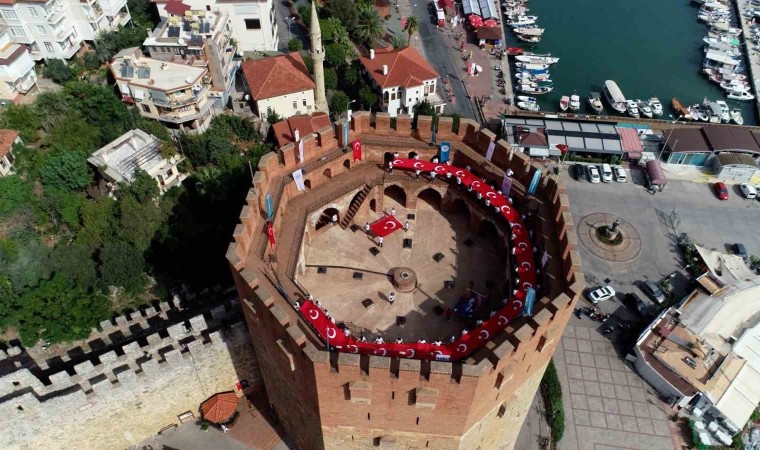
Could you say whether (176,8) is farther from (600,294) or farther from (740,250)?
(740,250)

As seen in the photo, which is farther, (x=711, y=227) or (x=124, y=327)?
(x=711, y=227)

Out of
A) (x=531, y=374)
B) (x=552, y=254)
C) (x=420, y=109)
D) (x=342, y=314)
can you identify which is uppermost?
(x=552, y=254)

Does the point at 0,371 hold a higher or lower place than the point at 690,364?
higher

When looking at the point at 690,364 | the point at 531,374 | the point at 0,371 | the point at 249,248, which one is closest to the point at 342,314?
the point at 249,248

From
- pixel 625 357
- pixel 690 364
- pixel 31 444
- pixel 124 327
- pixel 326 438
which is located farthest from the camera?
pixel 625 357

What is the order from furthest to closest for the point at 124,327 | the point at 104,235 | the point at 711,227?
1. the point at 711,227
2. the point at 104,235
3. the point at 124,327

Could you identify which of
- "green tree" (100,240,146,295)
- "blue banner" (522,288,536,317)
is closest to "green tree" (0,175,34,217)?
"green tree" (100,240,146,295)

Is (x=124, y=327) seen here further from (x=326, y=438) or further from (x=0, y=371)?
(x=326, y=438)
